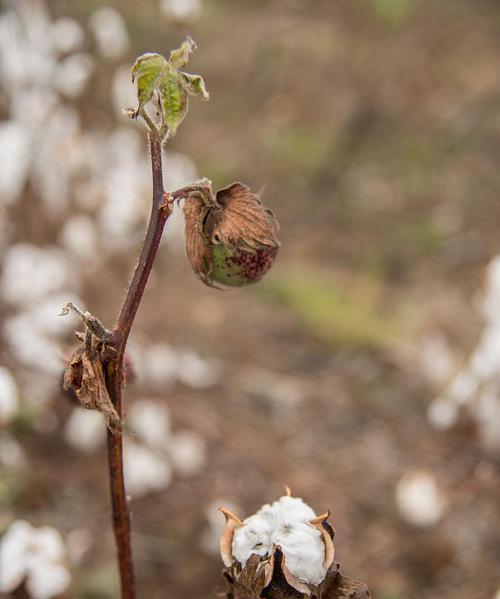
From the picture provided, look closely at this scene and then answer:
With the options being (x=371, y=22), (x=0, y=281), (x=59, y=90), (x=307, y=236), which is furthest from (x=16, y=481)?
(x=371, y=22)

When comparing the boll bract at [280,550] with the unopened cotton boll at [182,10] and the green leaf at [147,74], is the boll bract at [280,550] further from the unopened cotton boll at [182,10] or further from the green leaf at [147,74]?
the unopened cotton boll at [182,10]

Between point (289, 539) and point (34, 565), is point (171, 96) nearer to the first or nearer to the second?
point (289, 539)

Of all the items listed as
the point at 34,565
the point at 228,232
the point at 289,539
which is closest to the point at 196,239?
the point at 228,232

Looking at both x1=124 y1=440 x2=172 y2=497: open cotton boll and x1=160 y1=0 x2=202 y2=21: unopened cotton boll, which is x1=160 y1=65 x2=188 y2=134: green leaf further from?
x1=160 y1=0 x2=202 y2=21: unopened cotton boll

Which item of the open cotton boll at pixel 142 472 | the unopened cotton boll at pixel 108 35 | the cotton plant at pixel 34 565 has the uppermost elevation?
the unopened cotton boll at pixel 108 35

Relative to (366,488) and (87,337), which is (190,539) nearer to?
(366,488)

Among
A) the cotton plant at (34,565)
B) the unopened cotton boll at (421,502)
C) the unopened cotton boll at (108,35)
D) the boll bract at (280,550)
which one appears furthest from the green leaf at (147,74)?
the unopened cotton boll at (108,35)

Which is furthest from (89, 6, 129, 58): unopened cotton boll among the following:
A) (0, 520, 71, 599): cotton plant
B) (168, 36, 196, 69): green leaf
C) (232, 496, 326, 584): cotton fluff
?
(232, 496, 326, 584): cotton fluff
